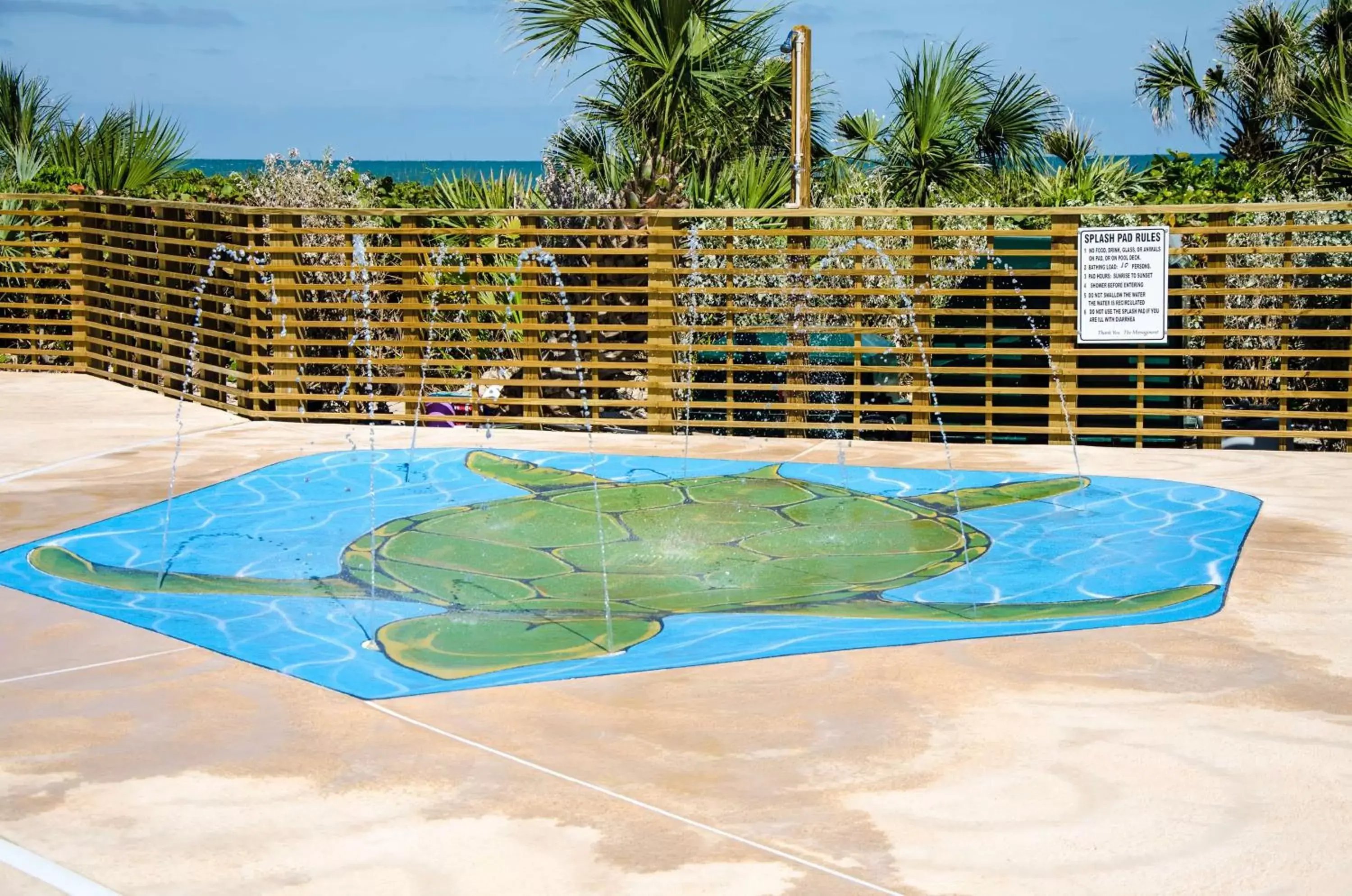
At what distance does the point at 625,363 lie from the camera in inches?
534

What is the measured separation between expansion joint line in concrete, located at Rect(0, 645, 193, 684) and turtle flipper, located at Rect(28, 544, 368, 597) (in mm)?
1065

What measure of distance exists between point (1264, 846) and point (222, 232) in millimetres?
11991

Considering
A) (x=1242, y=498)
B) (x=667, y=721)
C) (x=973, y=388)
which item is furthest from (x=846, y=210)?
(x=667, y=721)

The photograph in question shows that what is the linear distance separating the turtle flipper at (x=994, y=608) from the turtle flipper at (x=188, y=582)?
235 cm

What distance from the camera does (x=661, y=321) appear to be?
13.4 metres

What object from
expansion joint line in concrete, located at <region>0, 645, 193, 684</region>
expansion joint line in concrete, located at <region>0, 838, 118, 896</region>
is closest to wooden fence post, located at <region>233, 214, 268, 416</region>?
expansion joint line in concrete, located at <region>0, 645, 193, 684</region>

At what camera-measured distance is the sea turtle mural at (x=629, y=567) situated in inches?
286

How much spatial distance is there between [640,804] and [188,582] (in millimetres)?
4067

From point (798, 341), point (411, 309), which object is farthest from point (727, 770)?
point (411, 309)

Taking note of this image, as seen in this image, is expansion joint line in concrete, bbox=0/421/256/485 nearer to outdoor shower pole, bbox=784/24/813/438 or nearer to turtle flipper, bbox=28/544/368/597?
turtle flipper, bbox=28/544/368/597

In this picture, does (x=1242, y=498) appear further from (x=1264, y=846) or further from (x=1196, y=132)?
(x=1196, y=132)

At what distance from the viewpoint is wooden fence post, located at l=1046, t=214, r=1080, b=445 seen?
41.2 feet

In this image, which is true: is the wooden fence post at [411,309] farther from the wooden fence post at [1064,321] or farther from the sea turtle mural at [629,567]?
the wooden fence post at [1064,321]

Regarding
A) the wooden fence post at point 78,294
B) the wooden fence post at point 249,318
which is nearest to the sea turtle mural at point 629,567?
the wooden fence post at point 249,318
